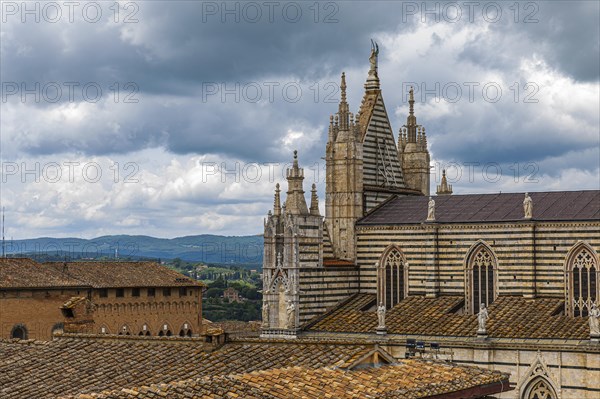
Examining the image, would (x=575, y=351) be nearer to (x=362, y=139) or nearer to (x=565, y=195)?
(x=565, y=195)

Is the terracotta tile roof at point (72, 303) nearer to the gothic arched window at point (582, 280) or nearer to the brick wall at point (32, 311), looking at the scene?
the gothic arched window at point (582, 280)

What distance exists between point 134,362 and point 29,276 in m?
36.5

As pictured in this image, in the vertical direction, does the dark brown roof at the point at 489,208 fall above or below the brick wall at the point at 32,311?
above

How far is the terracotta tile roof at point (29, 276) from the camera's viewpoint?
55.6 meters

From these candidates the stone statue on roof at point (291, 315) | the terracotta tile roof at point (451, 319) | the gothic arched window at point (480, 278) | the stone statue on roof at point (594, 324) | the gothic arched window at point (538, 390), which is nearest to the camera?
the stone statue on roof at point (594, 324)

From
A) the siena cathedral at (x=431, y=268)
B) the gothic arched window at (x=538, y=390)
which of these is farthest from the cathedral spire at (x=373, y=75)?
the gothic arched window at (x=538, y=390)

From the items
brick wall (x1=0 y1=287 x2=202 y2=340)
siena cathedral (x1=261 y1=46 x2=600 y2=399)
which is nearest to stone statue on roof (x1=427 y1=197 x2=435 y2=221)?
siena cathedral (x1=261 y1=46 x2=600 y2=399)

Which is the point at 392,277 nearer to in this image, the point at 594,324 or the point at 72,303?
the point at 594,324

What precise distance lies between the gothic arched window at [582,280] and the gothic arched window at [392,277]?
255 inches

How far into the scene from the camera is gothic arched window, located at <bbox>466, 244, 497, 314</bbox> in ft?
128

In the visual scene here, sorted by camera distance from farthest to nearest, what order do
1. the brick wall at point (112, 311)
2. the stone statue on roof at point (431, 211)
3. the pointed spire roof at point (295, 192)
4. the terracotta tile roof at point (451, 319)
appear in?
the brick wall at point (112, 311) < the pointed spire roof at point (295, 192) < the stone statue on roof at point (431, 211) < the terracotta tile roof at point (451, 319)

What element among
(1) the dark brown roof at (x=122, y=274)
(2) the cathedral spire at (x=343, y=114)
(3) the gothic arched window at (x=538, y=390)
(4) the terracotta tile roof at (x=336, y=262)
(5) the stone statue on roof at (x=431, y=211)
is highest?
(2) the cathedral spire at (x=343, y=114)

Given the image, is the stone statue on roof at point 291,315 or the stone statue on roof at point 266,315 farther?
the stone statue on roof at point 266,315

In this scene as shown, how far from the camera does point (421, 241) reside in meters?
40.7
